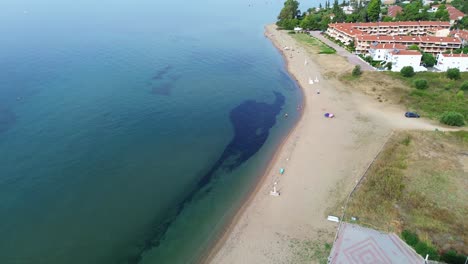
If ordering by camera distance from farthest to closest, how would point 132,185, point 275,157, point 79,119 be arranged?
point 79,119 < point 275,157 < point 132,185

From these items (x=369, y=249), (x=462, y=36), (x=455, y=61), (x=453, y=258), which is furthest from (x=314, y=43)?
(x=453, y=258)

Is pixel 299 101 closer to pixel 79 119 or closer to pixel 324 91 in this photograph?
pixel 324 91

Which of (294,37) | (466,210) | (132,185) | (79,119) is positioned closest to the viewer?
(466,210)

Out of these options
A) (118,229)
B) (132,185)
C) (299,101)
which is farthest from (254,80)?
(118,229)

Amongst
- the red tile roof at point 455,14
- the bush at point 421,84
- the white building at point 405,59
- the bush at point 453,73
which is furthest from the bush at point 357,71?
the red tile roof at point 455,14

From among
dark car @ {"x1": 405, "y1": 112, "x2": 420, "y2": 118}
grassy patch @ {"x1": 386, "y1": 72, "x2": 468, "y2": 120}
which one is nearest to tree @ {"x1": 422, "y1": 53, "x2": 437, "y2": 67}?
grassy patch @ {"x1": 386, "y1": 72, "x2": 468, "y2": 120}

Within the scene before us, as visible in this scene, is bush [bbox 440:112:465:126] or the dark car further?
the dark car

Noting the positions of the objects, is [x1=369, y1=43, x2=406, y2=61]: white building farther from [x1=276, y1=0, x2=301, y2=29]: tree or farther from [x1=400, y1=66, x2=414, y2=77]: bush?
[x1=276, y1=0, x2=301, y2=29]: tree
